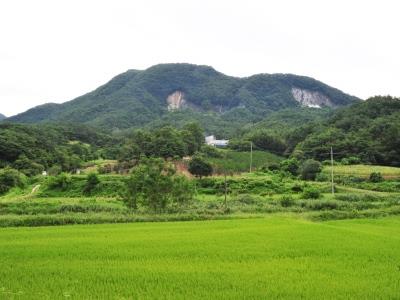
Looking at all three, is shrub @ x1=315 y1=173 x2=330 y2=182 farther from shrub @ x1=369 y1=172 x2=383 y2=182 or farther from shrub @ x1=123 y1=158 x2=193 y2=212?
shrub @ x1=123 y1=158 x2=193 y2=212

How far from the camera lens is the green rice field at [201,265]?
10.6m

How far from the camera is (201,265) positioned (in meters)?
13.6

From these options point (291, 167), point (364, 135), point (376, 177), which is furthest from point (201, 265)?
point (364, 135)

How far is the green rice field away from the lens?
34.7 ft

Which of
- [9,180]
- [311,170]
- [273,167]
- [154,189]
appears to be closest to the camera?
[154,189]

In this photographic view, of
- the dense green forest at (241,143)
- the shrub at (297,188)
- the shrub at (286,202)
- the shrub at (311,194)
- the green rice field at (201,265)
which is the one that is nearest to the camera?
the green rice field at (201,265)

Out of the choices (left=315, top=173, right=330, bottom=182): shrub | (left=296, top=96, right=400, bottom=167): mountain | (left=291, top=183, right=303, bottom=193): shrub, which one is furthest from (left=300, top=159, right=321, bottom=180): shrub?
(left=296, top=96, right=400, bottom=167): mountain

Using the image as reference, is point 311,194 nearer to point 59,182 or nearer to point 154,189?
point 154,189

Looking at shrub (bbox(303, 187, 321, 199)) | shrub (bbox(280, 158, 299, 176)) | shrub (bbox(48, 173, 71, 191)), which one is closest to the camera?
shrub (bbox(303, 187, 321, 199))

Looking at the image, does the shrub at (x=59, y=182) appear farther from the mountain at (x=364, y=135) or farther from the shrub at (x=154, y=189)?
the mountain at (x=364, y=135)

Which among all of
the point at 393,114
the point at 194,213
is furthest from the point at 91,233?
the point at 393,114

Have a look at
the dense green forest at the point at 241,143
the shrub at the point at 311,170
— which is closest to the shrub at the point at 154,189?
the shrub at the point at 311,170

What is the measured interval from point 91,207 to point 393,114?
217 feet

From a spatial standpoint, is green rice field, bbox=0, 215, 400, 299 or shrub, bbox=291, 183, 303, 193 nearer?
green rice field, bbox=0, 215, 400, 299
